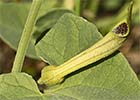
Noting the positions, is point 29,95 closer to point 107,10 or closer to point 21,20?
point 21,20

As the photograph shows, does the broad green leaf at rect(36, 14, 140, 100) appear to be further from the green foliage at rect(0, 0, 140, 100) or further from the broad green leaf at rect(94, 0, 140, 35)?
the broad green leaf at rect(94, 0, 140, 35)

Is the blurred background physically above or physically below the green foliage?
below

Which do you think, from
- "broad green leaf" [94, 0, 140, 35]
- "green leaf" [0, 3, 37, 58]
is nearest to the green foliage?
"green leaf" [0, 3, 37, 58]

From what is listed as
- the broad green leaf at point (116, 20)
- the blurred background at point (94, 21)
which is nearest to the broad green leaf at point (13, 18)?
the blurred background at point (94, 21)

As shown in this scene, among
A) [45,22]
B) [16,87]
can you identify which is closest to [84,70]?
[16,87]

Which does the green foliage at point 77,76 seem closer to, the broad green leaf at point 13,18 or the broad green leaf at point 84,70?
the broad green leaf at point 84,70

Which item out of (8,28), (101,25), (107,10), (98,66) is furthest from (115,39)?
(107,10)
